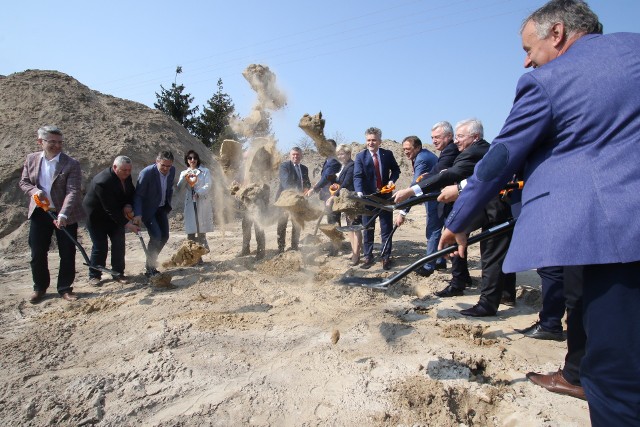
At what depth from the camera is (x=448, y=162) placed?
4.70 metres

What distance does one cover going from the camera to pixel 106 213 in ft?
18.7

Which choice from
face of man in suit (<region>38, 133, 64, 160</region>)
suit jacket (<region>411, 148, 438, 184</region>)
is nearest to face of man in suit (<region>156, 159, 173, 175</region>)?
face of man in suit (<region>38, 133, 64, 160</region>)

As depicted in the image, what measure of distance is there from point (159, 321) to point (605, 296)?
3801 mm

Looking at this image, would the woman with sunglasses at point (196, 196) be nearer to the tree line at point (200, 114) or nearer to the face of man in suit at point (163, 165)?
the face of man in suit at point (163, 165)

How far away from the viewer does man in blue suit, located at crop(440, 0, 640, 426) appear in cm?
148

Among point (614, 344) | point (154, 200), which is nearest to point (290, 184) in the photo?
point (154, 200)

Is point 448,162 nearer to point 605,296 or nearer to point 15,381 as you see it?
point 605,296

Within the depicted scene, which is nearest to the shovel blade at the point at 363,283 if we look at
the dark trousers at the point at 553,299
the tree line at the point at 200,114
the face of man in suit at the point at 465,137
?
the dark trousers at the point at 553,299

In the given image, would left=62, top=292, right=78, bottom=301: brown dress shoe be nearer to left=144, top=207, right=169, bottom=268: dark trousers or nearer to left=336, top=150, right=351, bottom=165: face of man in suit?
left=144, top=207, right=169, bottom=268: dark trousers

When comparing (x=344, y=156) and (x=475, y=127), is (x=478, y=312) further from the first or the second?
(x=344, y=156)

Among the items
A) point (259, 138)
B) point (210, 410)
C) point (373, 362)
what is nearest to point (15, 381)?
point (210, 410)

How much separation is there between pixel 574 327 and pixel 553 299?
0.81 m

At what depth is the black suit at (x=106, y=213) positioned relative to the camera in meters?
5.51

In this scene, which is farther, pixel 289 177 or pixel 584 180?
pixel 289 177
